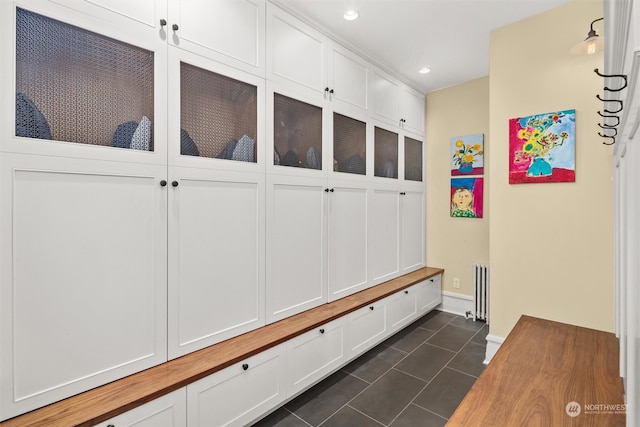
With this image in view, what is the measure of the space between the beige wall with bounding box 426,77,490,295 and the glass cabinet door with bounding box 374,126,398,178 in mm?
805

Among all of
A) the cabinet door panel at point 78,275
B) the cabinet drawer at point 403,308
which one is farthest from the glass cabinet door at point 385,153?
the cabinet door panel at point 78,275

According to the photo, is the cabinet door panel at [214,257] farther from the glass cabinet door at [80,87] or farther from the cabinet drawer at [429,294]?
the cabinet drawer at [429,294]

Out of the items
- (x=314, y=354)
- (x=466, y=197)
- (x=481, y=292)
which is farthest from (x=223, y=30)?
(x=481, y=292)

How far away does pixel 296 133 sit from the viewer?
2213 millimetres

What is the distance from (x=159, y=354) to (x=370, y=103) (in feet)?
8.49

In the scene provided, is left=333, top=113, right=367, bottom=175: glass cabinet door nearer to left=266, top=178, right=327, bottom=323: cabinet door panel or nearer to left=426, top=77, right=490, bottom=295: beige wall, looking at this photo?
left=266, top=178, right=327, bottom=323: cabinet door panel

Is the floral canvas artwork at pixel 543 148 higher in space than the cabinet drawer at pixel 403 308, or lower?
higher

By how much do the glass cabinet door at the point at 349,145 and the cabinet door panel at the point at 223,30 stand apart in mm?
853

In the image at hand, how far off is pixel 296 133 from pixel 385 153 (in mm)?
1262

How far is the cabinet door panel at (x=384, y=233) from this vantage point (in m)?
2.98

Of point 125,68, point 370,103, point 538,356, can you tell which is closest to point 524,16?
point 370,103

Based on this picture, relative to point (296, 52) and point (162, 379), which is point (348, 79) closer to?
point (296, 52)

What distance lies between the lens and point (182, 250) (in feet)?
5.28
